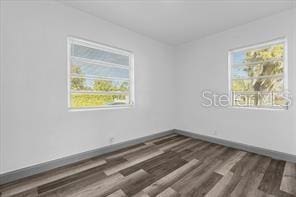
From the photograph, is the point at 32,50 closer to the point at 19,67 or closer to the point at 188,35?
the point at 19,67

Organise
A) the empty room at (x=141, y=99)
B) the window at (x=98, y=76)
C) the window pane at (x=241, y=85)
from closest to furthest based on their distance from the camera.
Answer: the empty room at (x=141, y=99), the window at (x=98, y=76), the window pane at (x=241, y=85)

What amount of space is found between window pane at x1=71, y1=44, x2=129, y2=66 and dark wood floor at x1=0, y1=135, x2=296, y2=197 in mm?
1990

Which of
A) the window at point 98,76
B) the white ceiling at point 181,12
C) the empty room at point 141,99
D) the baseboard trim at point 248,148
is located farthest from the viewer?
the window at point 98,76

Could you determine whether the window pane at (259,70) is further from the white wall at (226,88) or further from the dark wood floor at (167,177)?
the dark wood floor at (167,177)

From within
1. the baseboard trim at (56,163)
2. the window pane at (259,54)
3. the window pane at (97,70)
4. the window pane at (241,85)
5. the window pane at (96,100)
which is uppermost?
the window pane at (259,54)

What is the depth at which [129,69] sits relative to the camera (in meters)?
3.38

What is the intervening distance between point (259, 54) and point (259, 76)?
463 millimetres

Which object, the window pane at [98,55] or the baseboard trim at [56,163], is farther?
the window pane at [98,55]

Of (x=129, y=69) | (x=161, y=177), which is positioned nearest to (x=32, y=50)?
(x=129, y=69)

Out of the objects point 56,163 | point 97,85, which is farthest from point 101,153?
point 97,85

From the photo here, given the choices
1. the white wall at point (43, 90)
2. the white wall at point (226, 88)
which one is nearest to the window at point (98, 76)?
the white wall at point (43, 90)

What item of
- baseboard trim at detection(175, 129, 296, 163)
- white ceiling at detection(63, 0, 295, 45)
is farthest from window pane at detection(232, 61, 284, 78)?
baseboard trim at detection(175, 129, 296, 163)

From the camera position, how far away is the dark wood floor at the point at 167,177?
5.52 ft

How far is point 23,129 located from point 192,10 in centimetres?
336
